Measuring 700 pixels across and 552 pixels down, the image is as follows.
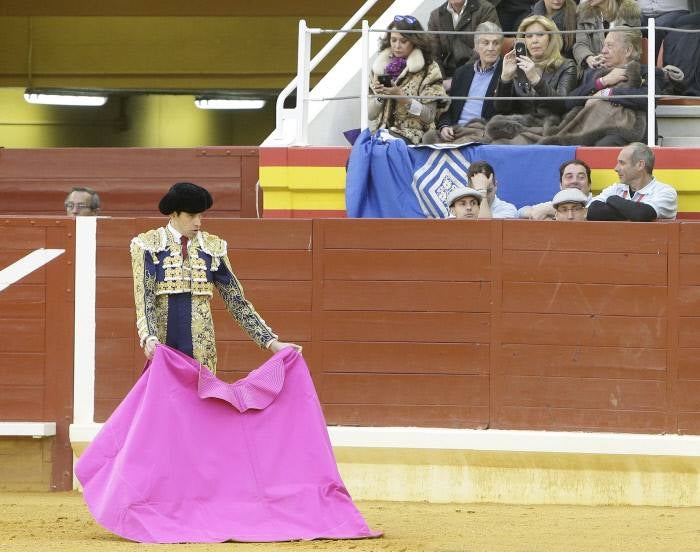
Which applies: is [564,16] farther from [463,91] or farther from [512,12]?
[463,91]

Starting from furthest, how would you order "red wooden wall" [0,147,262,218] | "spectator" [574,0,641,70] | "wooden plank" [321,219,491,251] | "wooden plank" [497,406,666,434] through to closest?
"red wooden wall" [0,147,262,218] → "spectator" [574,0,641,70] → "wooden plank" [321,219,491,251] → "wooden plank" [497,406,666,434]

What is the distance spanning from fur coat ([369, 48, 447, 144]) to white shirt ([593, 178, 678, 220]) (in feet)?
3.90

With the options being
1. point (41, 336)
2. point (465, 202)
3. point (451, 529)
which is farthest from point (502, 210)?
point (41, 336)

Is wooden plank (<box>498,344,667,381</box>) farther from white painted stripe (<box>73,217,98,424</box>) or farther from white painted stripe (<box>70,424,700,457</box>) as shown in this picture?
white painted stripe (<box>73,217,98,424</box>)

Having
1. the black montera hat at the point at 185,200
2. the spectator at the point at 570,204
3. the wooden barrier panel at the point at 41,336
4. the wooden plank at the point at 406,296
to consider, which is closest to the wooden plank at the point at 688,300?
the spectator at the point at 570,204

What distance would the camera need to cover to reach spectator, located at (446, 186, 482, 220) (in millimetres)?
7488

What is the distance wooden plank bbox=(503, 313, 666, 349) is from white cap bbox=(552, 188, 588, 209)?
51cm

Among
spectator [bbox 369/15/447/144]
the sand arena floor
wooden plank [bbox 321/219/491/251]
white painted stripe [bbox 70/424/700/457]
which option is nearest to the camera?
the sand arena floor

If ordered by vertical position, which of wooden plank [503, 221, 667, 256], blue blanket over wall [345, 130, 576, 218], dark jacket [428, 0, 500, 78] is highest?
dark jacket [428, 0, 500, 78]

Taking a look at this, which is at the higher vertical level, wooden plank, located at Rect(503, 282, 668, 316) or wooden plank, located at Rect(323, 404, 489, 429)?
wooden plank, located at Rect(503, 282, 668, 316)

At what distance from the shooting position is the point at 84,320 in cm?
769

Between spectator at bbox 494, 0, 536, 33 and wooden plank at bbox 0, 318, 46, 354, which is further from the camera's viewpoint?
spectator at bbox 494, 0, 536, 33

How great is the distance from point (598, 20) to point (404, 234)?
1.87 metres

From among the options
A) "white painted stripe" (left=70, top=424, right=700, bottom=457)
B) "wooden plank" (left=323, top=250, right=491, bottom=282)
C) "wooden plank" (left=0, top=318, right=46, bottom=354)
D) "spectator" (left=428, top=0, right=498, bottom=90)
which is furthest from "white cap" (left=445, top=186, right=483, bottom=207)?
"wooden plank" (left=0, top=318, right=46, bottom=354)
